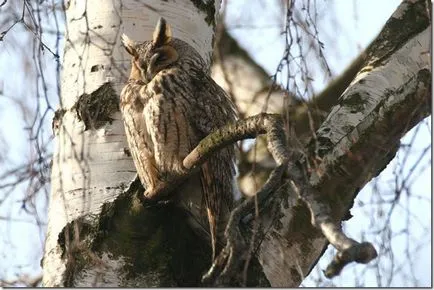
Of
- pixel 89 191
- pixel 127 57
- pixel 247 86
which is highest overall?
pixel 247 86

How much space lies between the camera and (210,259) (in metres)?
2.72

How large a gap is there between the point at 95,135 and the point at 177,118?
0.35m

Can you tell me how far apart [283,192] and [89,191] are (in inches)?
22.5

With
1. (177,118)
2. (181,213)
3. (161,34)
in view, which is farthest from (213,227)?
(161,34)

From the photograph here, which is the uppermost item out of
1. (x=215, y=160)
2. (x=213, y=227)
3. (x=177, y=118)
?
(x=177, y=118)

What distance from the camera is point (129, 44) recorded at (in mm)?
3043

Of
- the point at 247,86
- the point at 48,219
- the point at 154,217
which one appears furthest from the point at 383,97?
the point at 247,86

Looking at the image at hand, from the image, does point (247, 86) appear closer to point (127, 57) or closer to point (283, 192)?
point (127, 57)

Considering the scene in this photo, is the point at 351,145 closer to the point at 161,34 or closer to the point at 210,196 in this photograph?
the point at 210,196

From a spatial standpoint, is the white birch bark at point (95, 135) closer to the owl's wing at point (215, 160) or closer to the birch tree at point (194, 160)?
the birch tree at point (194, 160)

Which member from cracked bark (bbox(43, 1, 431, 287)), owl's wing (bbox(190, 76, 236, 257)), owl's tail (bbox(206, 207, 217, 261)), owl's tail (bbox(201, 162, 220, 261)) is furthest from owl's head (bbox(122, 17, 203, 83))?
owl's tail (bbox(206, 207, 217, 261))

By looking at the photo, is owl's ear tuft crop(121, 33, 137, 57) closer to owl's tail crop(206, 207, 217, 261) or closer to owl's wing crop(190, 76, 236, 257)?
owl's wing crop(190, 76, 236, 257)

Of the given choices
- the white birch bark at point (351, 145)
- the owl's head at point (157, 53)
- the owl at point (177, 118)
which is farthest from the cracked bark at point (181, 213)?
the owl's head at point (157, 53)

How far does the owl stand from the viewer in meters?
2.93
